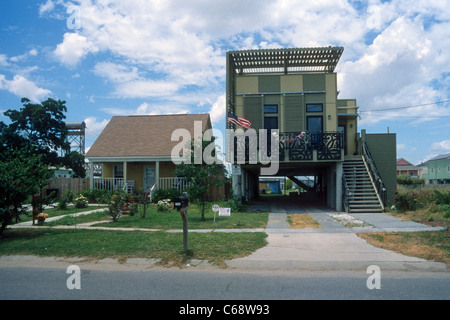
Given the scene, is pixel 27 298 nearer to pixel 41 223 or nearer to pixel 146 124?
pixel 41 223

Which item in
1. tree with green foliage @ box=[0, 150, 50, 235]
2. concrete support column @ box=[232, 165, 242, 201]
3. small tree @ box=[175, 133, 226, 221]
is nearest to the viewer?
tree with green foliage @ box=[0, 150, 50, 235]

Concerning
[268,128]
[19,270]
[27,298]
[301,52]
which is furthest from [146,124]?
[27,298]

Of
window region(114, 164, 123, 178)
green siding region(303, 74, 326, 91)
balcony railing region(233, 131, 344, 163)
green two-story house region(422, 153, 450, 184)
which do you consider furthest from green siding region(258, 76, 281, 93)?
green two-story house region(422, 153, 450, 184)

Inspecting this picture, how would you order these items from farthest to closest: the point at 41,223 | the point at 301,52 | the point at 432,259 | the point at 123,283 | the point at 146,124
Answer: the point at 146,124
the point at 301,52
the point at 41,223
the point at 432,259
the point at 123,283

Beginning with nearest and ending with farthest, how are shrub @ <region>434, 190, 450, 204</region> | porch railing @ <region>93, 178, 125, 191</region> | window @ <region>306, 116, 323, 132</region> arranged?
shrub @ <region>434, 190, 450, 204</region> < window @ <region>306, 116, 323, 132</region> < porch railing @ <region>93, 178, 125, 191</region>

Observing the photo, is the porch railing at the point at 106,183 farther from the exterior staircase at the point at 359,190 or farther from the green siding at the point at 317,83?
the exterior staircase at the point at 359,190

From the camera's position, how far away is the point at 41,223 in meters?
12.6

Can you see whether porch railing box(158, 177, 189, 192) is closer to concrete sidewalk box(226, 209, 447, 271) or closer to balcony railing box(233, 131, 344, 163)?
balcony railing box(233, 131, 344, 163)

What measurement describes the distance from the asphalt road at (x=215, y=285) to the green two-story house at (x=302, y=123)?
1040cm

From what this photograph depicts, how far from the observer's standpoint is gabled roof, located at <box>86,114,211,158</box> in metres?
22.6

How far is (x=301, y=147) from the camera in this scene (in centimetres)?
1691

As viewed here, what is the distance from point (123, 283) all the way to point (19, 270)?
2.64 metres

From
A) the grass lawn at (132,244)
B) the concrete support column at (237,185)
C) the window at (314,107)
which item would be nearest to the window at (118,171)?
the concrete support column at (237,185)

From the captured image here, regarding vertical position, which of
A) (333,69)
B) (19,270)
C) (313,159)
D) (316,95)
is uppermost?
(333,69)
